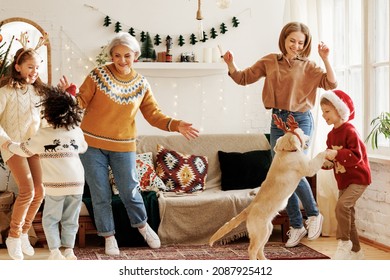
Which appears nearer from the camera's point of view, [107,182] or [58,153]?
[58,153]

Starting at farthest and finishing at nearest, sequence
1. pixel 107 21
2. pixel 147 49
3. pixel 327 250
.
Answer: pixel 147 49, pixel 107 21, pixel 327 250

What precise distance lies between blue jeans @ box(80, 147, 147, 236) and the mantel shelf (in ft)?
4.51

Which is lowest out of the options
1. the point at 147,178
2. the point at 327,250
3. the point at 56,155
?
the point at 327,250

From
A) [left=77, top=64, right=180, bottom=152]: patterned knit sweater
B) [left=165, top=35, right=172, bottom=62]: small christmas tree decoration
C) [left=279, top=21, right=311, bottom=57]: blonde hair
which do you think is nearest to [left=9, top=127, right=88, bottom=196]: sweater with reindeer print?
[left=77, top=64, right=180, bottom=152]: patterned knit sweater

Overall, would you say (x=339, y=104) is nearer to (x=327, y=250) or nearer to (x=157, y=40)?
(x=327, y=250)

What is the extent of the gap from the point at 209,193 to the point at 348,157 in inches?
57.6

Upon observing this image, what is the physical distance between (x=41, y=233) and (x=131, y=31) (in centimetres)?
156

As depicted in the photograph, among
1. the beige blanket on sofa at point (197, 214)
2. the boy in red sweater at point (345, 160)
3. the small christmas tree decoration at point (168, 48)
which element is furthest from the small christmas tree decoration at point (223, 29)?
the boy in red sweater at point (345, 160)

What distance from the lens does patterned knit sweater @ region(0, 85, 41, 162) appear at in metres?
3.54

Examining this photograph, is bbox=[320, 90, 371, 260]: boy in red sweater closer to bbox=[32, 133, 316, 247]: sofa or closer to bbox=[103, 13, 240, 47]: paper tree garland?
bbox=[32, 133, 316, 247]: sofa

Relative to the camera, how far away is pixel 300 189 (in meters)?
3.93

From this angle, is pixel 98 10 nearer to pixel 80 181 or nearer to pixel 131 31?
pixel 131 31

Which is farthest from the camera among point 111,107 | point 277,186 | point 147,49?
point 147,49

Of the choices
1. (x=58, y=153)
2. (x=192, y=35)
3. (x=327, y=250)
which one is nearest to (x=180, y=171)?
(x=192, y=35)
